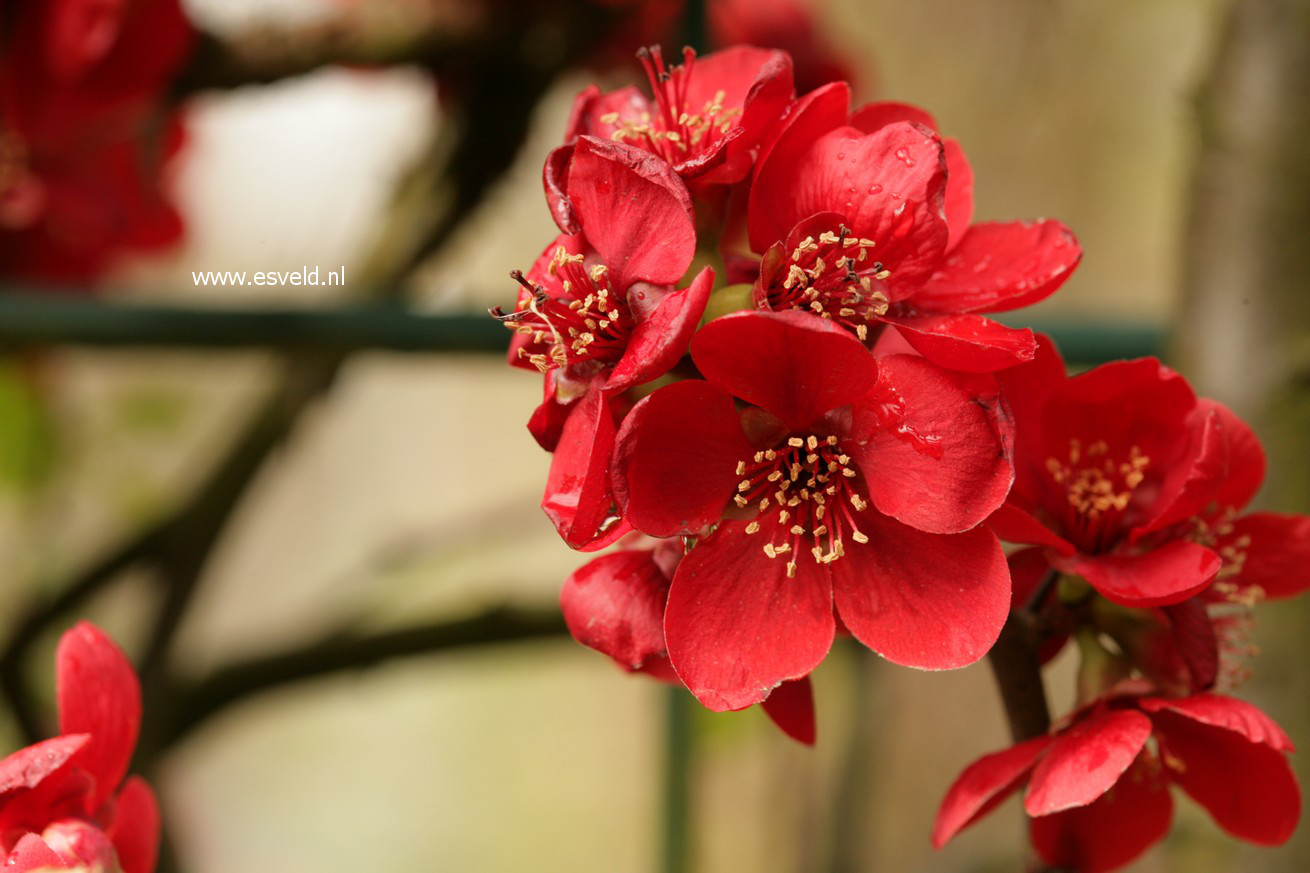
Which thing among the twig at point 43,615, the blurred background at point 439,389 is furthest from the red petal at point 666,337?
the twig at point 43,615

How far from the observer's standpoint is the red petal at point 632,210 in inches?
8.1

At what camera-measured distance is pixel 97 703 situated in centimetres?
24

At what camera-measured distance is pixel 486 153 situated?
2.13 ft

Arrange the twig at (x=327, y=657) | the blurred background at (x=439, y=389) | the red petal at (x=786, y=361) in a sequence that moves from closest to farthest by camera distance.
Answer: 1. the red petal at (x=786, y=361)
2. the blurred background at (x=439, y=389)
3. the twig at (x=327, y=657)

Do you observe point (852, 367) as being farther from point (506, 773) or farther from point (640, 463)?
point (506, 773)

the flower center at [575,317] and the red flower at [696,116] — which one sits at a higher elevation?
the red flower at [696,116]

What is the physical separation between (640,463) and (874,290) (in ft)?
0.19

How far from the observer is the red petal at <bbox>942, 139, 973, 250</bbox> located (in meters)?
0.24

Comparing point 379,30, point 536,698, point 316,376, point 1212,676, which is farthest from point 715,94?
point 536,698

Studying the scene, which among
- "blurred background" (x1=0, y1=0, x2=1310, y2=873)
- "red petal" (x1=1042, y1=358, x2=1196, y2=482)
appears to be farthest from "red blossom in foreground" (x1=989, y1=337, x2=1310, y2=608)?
"blurred background" (x1=0, y1=0, x2=1310, y2=873)

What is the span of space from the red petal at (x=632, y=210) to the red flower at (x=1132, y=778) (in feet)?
0.37

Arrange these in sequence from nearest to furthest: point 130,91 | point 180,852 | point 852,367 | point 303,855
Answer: point 852,367 → point 130,91 → point 180,852 → point 303,855

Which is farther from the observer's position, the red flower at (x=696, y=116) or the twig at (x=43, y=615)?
the twig at (x=43, y=615)

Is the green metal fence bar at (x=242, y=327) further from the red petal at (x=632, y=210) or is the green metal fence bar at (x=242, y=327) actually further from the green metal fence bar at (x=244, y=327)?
the red petal at (x=632, y=210)
